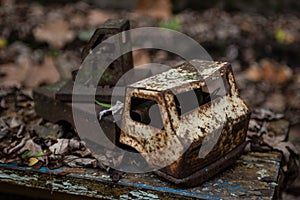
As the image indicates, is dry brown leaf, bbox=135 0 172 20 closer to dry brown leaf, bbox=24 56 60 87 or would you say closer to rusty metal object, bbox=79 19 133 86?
dry brown leaf, bbox=24 56 60 87

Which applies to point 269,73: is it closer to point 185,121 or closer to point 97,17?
point 97,17

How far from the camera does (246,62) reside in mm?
4664

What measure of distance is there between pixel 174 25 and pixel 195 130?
3218mm

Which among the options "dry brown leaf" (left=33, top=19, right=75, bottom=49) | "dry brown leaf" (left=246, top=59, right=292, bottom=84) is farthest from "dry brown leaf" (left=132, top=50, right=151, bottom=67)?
"dry brown leaf" (left=246, top=59, right=292, bottom=84)

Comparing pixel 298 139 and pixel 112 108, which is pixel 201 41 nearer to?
pixel 298 139

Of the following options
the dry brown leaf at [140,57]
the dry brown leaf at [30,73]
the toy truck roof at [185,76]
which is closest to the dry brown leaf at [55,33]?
the dry brown leaf at [30,73]

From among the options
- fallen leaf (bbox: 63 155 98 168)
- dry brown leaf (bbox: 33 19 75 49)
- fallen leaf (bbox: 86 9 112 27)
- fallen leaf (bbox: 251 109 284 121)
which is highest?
fallen leaf (bbox: 86 9 112 27)

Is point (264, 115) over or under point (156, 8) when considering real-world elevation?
under

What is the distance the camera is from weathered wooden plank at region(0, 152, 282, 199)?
6.41 ft

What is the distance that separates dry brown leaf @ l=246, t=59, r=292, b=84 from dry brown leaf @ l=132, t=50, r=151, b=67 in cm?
96

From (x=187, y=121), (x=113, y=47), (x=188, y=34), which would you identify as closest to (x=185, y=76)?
(x=187, y=121)

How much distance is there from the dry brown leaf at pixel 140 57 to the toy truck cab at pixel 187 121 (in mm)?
2131

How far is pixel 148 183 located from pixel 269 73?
2782mm

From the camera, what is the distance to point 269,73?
14.7 feet
